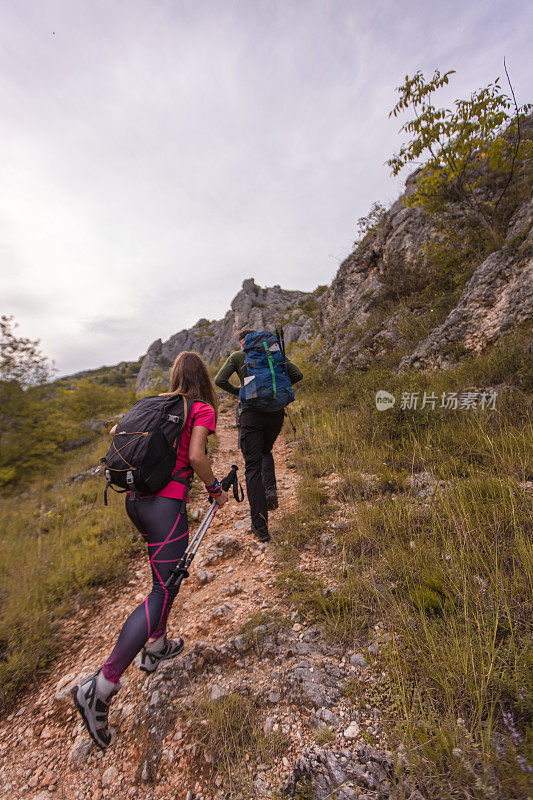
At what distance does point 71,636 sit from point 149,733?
148 centimetres

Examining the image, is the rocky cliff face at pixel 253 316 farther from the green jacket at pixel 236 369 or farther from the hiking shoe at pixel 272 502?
the hiking shoe at pixel 272 502

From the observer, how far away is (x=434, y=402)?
4809mm

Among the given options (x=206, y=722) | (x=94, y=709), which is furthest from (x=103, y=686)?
(x=206, y=722)

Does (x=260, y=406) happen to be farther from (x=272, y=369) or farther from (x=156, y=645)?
(x=156, y=645)

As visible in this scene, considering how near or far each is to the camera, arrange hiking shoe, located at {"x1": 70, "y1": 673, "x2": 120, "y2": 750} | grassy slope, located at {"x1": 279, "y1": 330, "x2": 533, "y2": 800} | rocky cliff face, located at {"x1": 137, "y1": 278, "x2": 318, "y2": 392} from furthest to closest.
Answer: rocky cliff face, located at {"x1": 137, "y1": 278, "x2": 318, "y2": 392}
hiking shoe, located at {"x1": 70, "y1": 673, "x2": 120, "y2": 750}
grassy slope, located at {"x1": 279, "y1": 330, "x2": 533, "y2": 800}

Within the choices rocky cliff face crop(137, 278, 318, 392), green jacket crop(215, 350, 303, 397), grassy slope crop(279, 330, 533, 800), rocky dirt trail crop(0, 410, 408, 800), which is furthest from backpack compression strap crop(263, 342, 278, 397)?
rocky cliff face crop(137, 278, 318, 392)

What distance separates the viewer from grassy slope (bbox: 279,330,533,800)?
128cm

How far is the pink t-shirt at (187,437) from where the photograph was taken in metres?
2.16

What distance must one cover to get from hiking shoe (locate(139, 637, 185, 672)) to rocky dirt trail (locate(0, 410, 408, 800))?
0.23ft

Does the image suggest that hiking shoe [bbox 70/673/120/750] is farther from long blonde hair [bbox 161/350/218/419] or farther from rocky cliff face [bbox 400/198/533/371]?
rocky cliff face [bbox 400/198/533/371]

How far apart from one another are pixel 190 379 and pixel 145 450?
74 centimetres

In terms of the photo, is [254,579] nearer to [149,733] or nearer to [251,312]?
[149,733]

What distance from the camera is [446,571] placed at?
2.13 meters

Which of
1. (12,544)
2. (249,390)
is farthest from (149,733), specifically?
(12,544)
